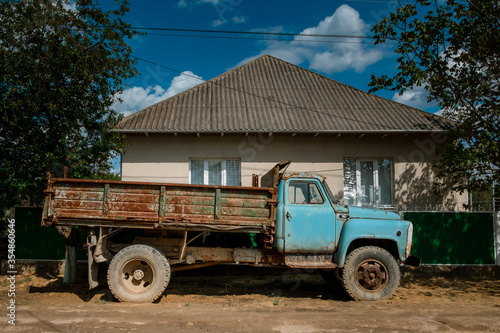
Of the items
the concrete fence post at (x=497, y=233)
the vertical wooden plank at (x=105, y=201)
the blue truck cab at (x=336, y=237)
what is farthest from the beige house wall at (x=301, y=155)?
the vertical wooden plank at (x=105, y=201)

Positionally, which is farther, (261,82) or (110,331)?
(261,82)

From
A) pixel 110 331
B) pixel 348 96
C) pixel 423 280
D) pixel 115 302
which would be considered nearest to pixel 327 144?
pixel 348 96

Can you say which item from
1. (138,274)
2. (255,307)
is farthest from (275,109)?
(138,274)

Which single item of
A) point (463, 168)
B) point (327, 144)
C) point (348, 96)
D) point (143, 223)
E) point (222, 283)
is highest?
Answer: point (348, 96)

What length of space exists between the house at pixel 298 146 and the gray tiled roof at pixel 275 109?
0.09ft

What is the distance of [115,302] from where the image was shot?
22.4 feet

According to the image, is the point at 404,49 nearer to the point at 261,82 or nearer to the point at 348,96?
the point at 348,96

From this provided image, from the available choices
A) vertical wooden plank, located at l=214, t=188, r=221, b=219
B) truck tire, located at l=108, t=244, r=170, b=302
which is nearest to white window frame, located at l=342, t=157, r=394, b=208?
vertical wooden plank, located at l=214, t=188, r=221, b=219

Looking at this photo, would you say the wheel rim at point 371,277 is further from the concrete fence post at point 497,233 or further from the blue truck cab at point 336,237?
the concrete fence post at point 497,233

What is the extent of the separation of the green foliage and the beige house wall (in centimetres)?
182

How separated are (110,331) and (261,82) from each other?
9551 mm

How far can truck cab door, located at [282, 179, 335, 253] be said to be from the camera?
702 cm

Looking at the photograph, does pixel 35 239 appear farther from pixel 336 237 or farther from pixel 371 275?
pixel 371 275

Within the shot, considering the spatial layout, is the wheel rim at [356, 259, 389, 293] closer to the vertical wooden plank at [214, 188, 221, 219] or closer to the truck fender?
the truck fender
